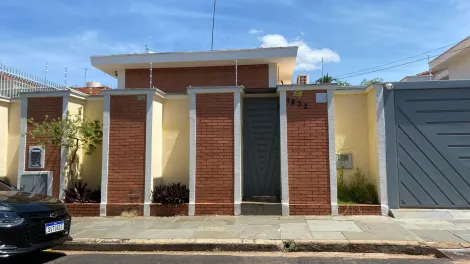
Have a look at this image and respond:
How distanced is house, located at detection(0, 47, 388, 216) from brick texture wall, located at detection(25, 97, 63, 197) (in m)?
0.03

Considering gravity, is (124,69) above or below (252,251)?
above

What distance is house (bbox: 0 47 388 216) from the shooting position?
349 inches

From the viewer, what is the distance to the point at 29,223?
5.42m

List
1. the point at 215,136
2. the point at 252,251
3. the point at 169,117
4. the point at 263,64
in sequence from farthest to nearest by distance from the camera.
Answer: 1. the point at 263,64
2. the point at 169,117
3. the point at 215,136
4. the point at 252,251

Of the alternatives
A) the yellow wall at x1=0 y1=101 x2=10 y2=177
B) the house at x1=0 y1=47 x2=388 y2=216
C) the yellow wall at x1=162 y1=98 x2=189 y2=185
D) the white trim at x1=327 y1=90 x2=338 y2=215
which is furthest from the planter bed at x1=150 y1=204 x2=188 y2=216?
the yellow wall at x1=0 y1=101 x2=10 y2=177

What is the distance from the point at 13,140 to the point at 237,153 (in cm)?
614

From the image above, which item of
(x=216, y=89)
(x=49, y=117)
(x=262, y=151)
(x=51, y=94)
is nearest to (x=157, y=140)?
(x=216, y=89)

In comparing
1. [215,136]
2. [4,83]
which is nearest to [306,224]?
[215,136]

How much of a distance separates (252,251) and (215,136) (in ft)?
11.3

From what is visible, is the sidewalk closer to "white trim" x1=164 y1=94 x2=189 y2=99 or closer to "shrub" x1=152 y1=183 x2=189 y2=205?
"shrub" x1=152 y1=183 x2=189 y2=205

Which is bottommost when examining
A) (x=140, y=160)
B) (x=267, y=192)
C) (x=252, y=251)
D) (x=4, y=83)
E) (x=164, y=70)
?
(x=252, y=251)

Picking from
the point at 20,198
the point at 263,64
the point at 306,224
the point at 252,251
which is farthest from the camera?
the point at 263,64

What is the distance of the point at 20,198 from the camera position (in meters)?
6.00

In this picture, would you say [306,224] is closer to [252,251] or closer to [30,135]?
[252,251]
